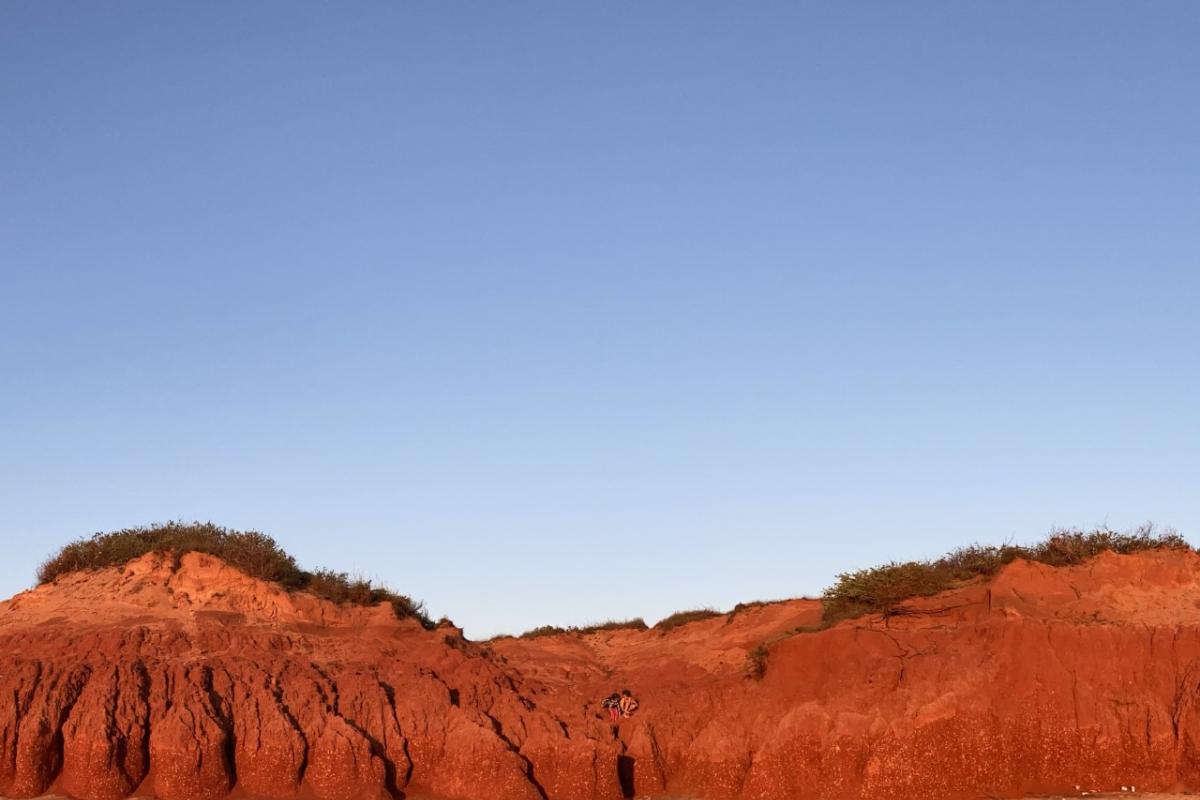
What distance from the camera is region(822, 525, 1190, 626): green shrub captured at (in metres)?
27.4

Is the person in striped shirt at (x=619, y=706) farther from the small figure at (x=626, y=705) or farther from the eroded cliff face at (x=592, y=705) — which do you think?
the eroded cliff face at (x=592, y=705)

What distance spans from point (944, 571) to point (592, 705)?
28.4 feet

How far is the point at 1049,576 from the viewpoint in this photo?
26.8 meters

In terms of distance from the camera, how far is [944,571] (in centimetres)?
2816

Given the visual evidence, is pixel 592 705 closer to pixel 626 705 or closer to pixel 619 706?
pixel 619 706

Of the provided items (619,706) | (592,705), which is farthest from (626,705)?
(592,705)

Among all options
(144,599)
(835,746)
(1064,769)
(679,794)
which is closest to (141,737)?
(144,599)

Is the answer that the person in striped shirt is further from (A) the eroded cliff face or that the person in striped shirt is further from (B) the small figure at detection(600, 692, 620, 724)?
(A) the eroded cliff face

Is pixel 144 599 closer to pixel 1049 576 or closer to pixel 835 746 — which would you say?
pixel 835 746

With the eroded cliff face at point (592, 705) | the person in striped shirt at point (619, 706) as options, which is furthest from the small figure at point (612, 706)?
the eroded cliff face at point (592, 705)

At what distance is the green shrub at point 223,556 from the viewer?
94.7 feet

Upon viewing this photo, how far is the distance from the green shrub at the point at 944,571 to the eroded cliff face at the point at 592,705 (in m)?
0.41

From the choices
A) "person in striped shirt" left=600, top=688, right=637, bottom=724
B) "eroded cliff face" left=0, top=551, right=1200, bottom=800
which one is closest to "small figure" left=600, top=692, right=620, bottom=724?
"person in striped shirt" left=600, top=688, right=637, bottom=724

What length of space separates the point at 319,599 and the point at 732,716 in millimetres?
10114
